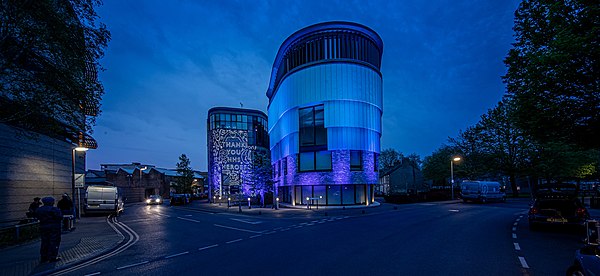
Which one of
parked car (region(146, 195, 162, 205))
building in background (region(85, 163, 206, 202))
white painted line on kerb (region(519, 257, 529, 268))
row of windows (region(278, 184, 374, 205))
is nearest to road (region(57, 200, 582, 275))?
white painted line on kerb (region(519, 257, 529, 268))

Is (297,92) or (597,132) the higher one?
(297,92)

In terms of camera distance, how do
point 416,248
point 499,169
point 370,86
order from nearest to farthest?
point 416,248, point 370,86, point 499,169

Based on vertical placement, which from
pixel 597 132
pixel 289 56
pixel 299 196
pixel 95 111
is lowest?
pixel 299 196

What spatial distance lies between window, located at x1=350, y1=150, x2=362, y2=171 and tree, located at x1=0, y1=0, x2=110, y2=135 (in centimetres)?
2527

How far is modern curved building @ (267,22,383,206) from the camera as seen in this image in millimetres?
32531

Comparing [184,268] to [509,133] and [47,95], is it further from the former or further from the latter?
[509,133]

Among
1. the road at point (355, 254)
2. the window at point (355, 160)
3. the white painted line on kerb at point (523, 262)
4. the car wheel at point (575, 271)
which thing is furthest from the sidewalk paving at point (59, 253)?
the window at point (355, 160)

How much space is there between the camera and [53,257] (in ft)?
30.1

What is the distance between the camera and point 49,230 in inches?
358

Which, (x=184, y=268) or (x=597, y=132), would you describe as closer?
(x=184, y=268)

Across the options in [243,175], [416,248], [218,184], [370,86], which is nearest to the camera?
[416,248]

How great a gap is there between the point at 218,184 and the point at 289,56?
81.1ft

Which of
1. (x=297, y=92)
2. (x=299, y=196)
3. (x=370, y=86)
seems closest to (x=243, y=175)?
(x=299, y=196)

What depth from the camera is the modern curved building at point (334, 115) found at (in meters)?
32.5
